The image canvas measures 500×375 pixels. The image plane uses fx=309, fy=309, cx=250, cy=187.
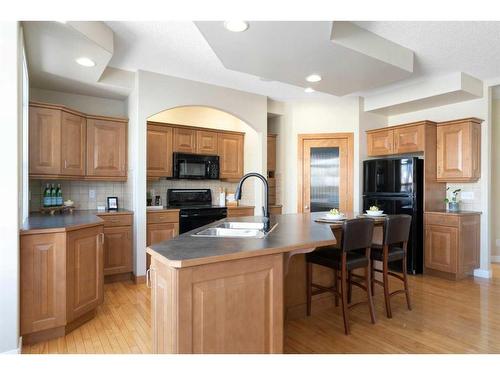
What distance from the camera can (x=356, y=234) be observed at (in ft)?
8.07

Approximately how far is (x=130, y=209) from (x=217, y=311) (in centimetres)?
287

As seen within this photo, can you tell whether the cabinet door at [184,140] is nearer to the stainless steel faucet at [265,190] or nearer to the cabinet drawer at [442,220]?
the stainless steel faucet at [265,190]

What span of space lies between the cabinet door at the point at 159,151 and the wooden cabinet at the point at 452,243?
143 inches

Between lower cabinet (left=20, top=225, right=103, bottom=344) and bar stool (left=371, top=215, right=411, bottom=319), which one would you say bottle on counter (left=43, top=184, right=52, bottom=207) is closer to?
lower cabinet (left=20, top=225, right=103, bottom=344)

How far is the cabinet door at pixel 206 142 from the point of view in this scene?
4.67 metres

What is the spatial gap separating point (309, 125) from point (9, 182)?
4.17 meters

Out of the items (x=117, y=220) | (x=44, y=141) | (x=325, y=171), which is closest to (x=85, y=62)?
(x=44, y=141)

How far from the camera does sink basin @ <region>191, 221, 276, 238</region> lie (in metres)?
2.03

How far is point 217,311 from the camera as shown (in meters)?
1.49

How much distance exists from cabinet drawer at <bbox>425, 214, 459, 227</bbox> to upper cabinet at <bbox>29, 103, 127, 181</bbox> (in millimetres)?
4112

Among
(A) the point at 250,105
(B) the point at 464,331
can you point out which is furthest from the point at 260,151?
(B) the point at 464,331

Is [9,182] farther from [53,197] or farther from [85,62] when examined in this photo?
[53,197]

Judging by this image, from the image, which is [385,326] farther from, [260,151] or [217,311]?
[260,151]

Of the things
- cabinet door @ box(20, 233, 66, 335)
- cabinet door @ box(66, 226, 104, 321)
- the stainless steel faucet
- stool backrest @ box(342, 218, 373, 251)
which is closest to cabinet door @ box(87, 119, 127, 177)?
cabinet door @ box(66, 226, 104, 321)
